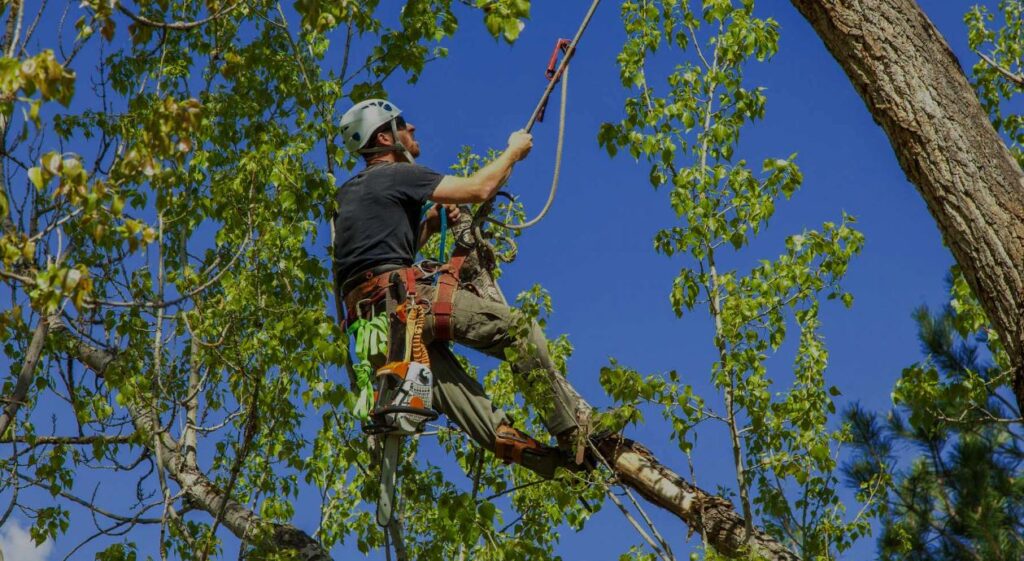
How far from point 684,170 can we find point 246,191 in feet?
8.31

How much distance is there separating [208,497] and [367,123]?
281 centimetres

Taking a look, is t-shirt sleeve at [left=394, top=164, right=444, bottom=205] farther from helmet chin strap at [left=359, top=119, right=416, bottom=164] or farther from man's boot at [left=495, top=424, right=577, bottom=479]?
man's boot at [left=495, top=424, right=577, bottom=479]

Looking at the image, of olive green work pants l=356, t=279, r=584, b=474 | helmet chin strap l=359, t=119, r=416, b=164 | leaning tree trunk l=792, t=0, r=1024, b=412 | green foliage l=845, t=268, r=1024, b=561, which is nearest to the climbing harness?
olive green work pants l=356, t=279, r=584, b=474

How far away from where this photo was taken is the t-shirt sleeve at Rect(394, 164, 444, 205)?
20.7 ft

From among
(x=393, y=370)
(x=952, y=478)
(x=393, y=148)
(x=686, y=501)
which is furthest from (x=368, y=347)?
(x=952, y=478)

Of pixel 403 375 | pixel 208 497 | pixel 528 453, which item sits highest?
pixel 208 497

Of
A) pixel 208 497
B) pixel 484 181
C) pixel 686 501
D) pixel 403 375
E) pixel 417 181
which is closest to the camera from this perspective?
pixel 403 375

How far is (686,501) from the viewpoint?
623 centimetres

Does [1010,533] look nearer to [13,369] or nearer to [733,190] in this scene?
[733,190]

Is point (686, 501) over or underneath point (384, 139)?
underneath

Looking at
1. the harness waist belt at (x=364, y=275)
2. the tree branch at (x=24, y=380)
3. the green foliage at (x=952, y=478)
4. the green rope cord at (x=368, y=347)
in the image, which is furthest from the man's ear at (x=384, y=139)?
the green foliage at (x=952, y=478)

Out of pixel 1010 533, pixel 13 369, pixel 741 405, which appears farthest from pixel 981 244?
pixel 1010 533

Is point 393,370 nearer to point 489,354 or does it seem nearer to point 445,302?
point 445,302

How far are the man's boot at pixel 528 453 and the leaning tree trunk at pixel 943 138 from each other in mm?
2557
